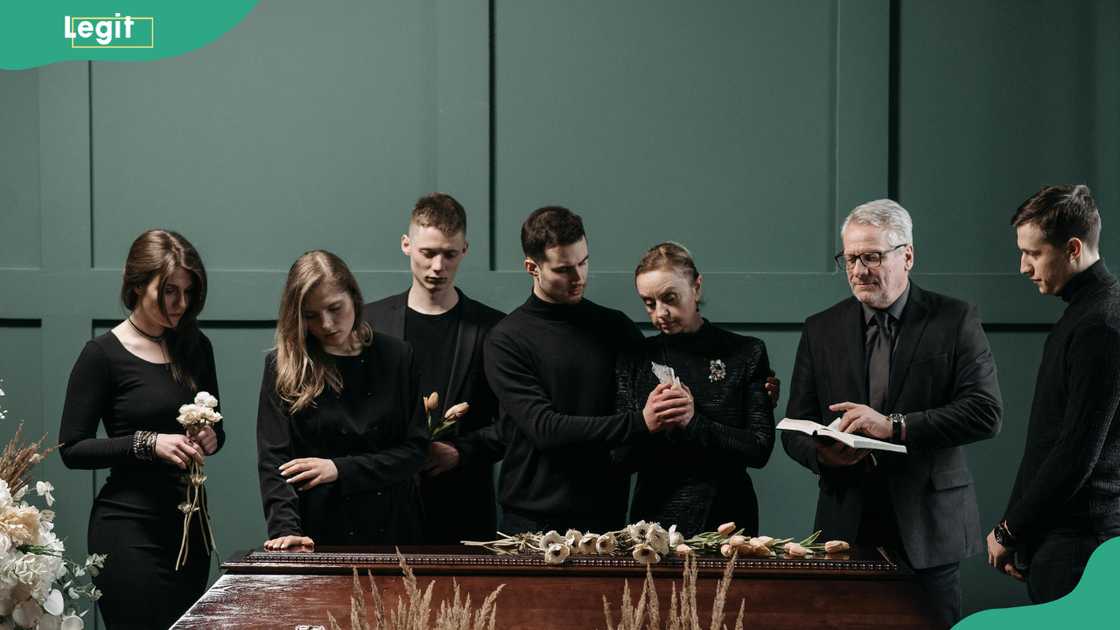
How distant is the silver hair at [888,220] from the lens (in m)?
3.47

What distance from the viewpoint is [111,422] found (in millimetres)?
3615

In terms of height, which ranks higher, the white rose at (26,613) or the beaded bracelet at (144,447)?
the beaded bracelet at (144,447)

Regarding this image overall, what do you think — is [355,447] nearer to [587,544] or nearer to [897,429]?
[587,544]

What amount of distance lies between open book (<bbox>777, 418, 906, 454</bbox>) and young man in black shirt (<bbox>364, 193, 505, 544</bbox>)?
100 centimetres

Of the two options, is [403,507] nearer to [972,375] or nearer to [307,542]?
[307,542]

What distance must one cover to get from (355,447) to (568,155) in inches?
72.1

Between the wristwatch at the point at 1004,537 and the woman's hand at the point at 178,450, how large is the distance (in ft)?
7.64

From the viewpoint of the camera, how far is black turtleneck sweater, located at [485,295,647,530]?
3590 millimetres

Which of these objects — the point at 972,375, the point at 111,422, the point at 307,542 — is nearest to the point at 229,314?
the point at 111,422

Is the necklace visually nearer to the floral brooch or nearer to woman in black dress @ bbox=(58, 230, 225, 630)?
woman in black dress @ bbox=(58, 230, 225, 630)

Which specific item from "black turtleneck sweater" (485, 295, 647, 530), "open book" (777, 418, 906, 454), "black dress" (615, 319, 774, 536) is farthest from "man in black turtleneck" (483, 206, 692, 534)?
"open book" (777, 418, 906, 454)

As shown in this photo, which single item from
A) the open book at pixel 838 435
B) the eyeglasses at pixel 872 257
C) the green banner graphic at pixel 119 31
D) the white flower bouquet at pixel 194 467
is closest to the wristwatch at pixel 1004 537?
the open book at pixel 838 435

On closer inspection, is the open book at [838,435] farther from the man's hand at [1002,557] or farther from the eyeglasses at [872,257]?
the eyeglasses at [872,257]

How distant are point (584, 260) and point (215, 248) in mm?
1817
